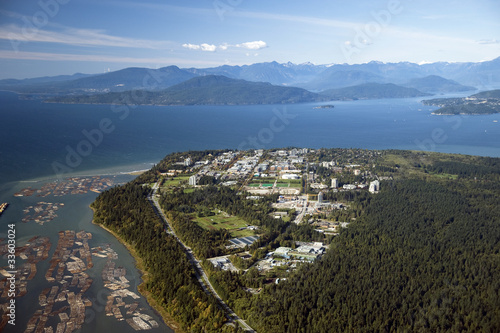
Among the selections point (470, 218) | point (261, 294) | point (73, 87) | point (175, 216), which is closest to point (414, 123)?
point (470, 218)

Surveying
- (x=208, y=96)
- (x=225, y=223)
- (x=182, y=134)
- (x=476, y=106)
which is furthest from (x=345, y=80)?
(x=225, y=223)

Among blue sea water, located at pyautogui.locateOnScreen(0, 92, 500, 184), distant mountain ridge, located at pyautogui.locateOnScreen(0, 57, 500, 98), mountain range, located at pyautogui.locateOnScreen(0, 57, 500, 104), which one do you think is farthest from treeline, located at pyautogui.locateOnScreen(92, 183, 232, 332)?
distant mountain ridge, located at pyautogui.locateOnScreen(0, 57, 500, 98)

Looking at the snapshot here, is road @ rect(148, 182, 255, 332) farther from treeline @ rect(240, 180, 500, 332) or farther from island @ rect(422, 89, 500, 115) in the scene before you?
island @ rect(422, 89, 500, 115)

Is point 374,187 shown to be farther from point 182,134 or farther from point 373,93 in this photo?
point 373,93

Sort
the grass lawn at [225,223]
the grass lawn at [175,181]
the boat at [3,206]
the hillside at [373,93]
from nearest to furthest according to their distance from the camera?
1. the grass lawn at [225,223]
2. the boat at [3,206]
3. the grass lawn at [175,181]
4. the hillside at [373,93]
